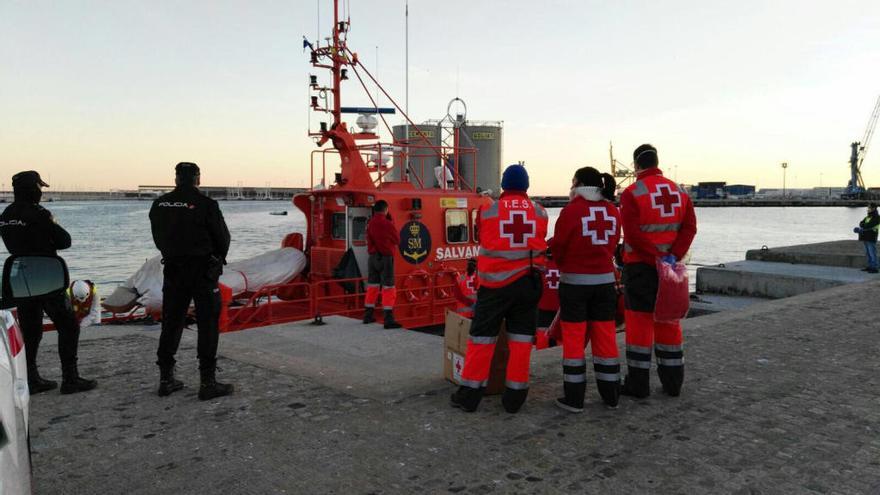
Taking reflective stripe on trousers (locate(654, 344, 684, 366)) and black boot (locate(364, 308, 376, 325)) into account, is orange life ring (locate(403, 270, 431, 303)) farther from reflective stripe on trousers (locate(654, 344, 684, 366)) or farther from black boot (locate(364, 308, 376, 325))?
reflective stripe on trousers (locate(654, 344, 684, 366))

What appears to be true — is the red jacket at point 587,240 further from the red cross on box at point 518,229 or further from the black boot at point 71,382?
the black boot at point 71,382

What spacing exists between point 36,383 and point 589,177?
180 inches

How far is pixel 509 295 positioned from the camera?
164 inches

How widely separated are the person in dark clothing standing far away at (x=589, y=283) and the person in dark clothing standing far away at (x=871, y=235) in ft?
43.3

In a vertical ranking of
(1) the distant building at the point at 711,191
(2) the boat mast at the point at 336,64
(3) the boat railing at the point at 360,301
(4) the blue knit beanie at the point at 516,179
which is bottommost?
(3) the boat railing at the point at 360,301

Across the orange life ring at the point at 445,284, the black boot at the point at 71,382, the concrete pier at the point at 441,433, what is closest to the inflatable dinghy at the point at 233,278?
the orange life ring at the point at 445,284

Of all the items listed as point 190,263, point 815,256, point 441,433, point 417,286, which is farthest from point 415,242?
point 815,256

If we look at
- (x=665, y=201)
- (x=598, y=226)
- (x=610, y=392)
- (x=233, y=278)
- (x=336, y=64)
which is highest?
(x=336, y=64)

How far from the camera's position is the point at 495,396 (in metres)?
4.55

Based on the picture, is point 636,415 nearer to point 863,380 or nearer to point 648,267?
point 648,267

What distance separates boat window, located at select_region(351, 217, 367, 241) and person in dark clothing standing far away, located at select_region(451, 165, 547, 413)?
6397mm

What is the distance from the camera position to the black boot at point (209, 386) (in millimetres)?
4465

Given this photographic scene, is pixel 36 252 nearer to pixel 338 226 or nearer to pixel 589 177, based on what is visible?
pixel 589 177

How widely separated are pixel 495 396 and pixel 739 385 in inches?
80.0
